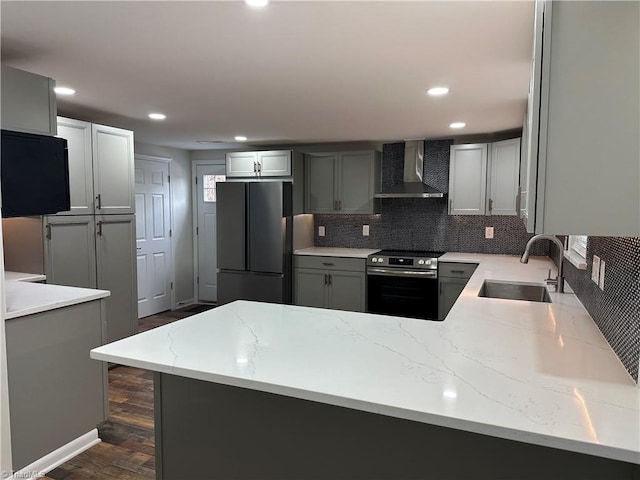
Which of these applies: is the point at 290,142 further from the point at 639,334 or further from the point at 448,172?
the point at 639,334

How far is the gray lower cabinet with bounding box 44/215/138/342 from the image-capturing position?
10.8 ft

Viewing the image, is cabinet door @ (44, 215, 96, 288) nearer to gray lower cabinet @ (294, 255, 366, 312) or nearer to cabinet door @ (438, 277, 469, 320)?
gray lower cabinet @ (294, 255, 366, 312)

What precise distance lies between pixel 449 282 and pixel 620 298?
293cm

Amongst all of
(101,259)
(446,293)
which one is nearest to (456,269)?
(446,293)

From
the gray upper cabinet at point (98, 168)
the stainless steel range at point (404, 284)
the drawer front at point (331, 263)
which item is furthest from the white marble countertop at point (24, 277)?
the stainless steel range at point (404, 284)

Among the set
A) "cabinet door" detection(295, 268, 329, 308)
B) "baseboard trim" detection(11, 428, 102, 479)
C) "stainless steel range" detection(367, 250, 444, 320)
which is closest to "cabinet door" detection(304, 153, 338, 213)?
"cabinet door" detection(295, 268, 329, 308)

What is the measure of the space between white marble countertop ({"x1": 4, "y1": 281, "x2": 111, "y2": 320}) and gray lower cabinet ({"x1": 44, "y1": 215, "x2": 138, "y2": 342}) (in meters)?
0.52

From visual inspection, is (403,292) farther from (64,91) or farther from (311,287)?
(64,91)

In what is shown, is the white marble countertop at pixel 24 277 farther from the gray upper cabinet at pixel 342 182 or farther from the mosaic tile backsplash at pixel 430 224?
the mosaic tile backsplash at pixel 430 224

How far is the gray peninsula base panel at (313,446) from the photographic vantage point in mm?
1196

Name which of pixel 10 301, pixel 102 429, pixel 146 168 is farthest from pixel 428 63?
pixel 146 168

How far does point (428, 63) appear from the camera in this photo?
234 cm

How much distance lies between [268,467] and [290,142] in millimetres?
4378

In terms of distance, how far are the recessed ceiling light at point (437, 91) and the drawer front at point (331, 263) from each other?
2.20m
